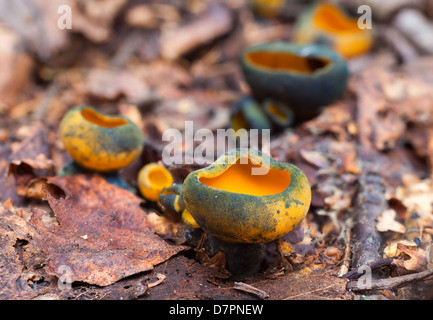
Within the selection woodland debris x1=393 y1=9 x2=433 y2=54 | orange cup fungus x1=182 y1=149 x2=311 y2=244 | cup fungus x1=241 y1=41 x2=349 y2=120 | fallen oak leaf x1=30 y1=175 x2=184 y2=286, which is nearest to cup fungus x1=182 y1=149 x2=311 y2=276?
orange cup fungus x1=182 y1=149 x2=311 y2=244

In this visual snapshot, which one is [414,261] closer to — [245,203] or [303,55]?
[245,203]

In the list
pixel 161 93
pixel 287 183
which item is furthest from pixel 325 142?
pixel 161 93

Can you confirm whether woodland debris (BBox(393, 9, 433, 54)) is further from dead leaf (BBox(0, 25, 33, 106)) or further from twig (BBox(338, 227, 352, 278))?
dead leaf (BBox(0, 25, 33, 106))

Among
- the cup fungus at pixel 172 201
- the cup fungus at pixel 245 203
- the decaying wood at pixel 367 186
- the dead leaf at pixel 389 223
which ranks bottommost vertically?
the dead leaf at pixel 389 223

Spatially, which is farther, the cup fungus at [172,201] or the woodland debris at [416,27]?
the woodland debris at [416,27]

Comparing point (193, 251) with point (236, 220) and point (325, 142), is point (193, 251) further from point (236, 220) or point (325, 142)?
point (325, 142)

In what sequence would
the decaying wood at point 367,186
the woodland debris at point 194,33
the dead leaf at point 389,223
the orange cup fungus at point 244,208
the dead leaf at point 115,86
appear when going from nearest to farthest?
the orange cup fungus at point 244,208 < the decaying wood at point 367,186 < the dead leaf at point 389,223 < the dead leaf at point 115,86 < the woodland debris at point 194,33

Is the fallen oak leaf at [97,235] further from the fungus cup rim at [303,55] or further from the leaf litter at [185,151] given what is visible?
the fungus cup rim at [303,55]

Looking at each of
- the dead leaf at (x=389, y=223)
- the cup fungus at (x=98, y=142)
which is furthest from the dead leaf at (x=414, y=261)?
the cup fungus at (x=98, y=142)
